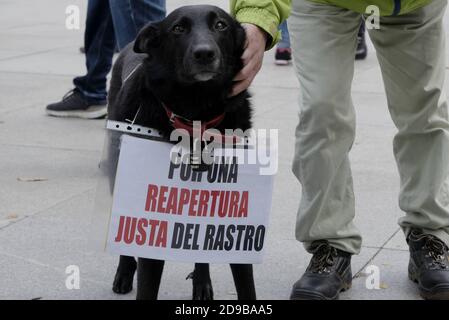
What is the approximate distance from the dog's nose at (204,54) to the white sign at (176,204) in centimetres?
36

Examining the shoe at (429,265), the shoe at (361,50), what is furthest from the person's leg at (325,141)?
the shoe at (361,50)

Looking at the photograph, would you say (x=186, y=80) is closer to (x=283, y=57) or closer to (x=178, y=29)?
(x=178, y=29)

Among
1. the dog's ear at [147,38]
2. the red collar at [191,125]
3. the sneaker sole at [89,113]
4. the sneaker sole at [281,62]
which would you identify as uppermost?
the dog's ear at [147,38]

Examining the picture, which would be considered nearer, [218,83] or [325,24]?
[218,83]

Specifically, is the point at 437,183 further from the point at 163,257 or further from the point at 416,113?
the point at 163,257

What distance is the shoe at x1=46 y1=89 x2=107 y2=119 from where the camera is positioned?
25.8ft

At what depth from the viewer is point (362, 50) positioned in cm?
1071

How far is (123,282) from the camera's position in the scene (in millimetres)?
4383

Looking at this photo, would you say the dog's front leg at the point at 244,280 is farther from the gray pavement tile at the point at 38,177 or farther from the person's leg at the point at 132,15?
the person's leg at the point at 132,15

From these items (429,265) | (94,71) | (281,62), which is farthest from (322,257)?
(281,62)

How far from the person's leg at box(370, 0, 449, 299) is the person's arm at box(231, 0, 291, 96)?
0.73 m

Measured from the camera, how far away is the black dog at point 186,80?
3.63m

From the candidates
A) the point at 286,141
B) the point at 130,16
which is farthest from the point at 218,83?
the point at 286,141

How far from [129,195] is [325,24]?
1149mm
